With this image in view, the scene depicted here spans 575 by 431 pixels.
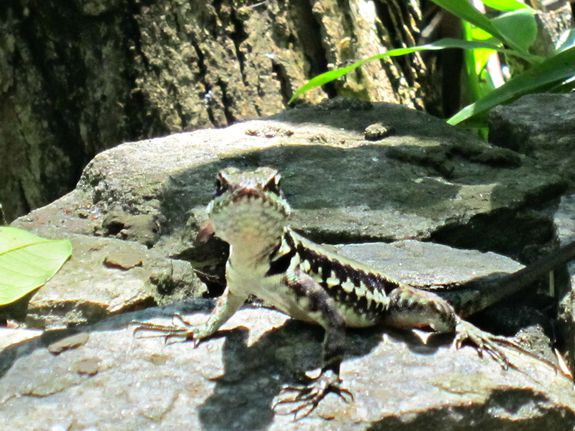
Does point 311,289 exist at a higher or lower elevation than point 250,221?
lower

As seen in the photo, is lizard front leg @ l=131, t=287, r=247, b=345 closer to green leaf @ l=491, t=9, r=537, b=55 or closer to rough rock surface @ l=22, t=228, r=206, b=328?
rough rock surface @ l=22, t=228, r=206, b=328

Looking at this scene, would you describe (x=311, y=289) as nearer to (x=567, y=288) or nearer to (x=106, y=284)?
(x=106, y=284)

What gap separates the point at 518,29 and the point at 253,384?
4397mm

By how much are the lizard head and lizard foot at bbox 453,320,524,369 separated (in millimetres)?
1000

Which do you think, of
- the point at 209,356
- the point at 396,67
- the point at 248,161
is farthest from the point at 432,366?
the point at 396,67

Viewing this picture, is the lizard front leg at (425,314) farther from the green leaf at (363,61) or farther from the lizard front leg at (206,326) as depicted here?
the green leaf at (363,61)

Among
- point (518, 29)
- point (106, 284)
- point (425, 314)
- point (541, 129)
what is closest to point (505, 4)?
point (518, 29)

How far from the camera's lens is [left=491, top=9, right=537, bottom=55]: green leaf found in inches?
276

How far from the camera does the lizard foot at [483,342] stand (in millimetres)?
3903

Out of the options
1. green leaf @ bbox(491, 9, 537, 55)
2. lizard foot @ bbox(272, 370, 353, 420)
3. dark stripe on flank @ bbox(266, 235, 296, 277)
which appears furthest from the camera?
green leaf @ bbox(491, 9, 537, 55)

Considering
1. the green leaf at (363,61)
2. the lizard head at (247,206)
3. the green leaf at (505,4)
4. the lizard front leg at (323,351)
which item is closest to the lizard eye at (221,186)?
the lizard head at (247,206)

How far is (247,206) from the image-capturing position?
3340mm

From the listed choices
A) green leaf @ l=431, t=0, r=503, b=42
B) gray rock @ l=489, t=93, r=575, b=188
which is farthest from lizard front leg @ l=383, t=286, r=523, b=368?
green leaf @ l=431, t=0, r=503, b=42

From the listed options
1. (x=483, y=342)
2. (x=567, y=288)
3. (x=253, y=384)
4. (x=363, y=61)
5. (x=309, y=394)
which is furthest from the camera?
(x=363, y=61)
